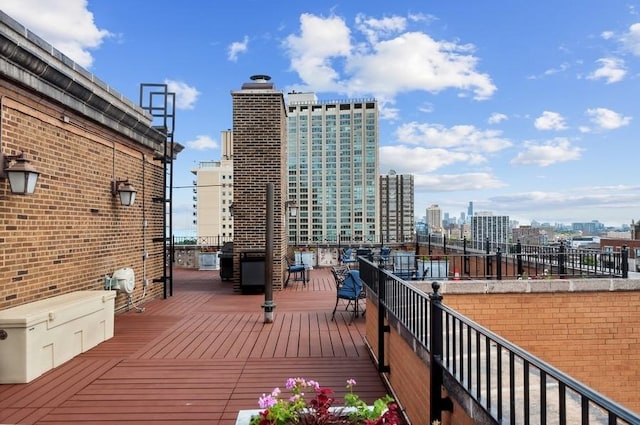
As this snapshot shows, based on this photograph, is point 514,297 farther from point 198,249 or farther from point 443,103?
point 443,103

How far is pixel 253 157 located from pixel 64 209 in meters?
4.60

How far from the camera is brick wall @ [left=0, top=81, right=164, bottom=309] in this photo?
14.9ft

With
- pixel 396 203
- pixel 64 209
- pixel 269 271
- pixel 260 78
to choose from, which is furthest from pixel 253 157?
pixel 396 203

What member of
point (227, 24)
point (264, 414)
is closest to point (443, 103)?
point (227, 24)

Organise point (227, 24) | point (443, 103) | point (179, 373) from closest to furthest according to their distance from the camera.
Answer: point (179, 373)
point (227, 24)
point (443, 103)

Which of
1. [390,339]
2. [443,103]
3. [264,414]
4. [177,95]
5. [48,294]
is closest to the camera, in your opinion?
[264,414]

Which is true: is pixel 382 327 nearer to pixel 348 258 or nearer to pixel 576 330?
pixel 576 330

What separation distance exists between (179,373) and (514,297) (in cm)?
451

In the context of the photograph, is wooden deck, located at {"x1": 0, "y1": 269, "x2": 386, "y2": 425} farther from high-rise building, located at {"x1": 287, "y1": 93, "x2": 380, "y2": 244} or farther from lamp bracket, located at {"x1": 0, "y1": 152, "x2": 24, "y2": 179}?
high-rise building, located at {"x1": 287, "y1": 93, "x2": 380, "y2": 244}

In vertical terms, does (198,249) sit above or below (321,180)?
below

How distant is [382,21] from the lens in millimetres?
15492

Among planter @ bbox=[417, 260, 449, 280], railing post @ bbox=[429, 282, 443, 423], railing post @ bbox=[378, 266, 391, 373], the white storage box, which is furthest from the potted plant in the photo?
planter @ bbox=[417, 260, 449, 280]

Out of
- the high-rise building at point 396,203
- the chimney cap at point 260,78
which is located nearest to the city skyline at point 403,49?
the chimney cap at point 260,78

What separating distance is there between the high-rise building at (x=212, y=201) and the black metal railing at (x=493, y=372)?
4608 cm
